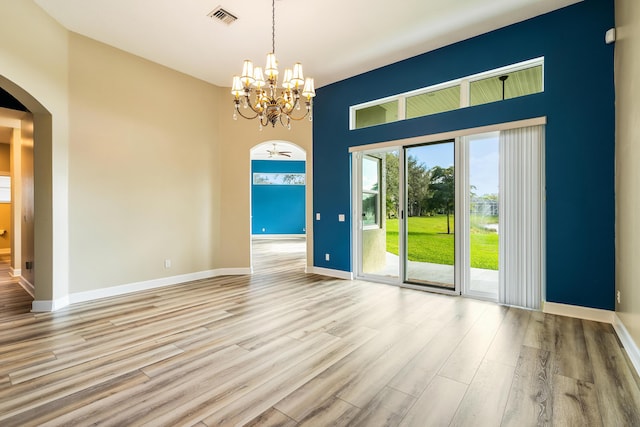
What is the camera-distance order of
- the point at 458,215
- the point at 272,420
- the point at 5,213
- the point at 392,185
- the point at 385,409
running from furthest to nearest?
the point at 5,213
the point at 392,185
the point at 458,215
the point at 385,409
the point at 272,420

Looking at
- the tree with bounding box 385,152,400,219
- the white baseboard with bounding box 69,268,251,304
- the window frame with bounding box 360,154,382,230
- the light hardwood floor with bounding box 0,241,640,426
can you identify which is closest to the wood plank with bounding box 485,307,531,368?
the light hardwood floor with bounding box 0,241,640,426

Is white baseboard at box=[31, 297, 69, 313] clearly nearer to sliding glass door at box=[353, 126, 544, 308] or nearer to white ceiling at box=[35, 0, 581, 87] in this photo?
white ceiling at box=[35, 0, 581, 87]

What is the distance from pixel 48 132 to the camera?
3779mm

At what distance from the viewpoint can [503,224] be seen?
155 inches

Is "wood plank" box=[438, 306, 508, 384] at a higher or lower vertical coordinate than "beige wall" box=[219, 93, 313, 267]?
lower

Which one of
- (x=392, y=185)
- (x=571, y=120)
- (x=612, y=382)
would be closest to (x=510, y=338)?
(x=612, y=382)

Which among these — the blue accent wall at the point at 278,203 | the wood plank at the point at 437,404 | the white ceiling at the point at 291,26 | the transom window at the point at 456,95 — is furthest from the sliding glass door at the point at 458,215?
the blue accent wall at the point at 278,203

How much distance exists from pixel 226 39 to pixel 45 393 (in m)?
4.41

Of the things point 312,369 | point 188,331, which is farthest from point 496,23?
point 188,331

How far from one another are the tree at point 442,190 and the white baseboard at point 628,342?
2.03 m

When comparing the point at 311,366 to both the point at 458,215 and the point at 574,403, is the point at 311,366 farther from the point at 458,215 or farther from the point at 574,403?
the point at 458,215

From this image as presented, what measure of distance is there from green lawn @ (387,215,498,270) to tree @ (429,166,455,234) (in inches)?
6.1

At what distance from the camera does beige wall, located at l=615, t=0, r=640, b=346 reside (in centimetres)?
246

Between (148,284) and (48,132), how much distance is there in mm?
2546
